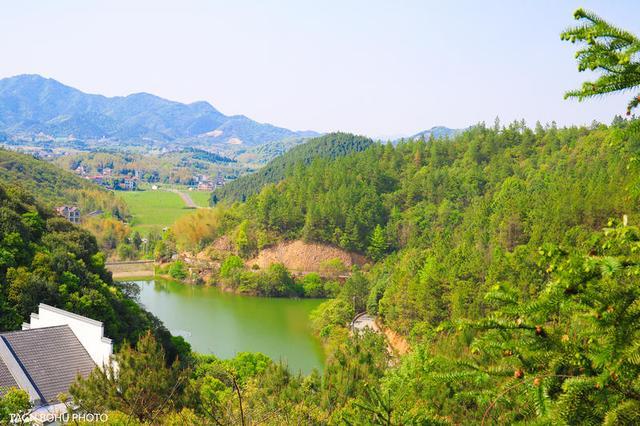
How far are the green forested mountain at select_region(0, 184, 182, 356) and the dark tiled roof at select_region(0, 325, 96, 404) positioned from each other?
5.55ft

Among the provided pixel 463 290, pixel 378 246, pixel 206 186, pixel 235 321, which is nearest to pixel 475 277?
pixel 463 290

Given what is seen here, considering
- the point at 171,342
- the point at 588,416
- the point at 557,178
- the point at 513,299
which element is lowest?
the point at 171,342

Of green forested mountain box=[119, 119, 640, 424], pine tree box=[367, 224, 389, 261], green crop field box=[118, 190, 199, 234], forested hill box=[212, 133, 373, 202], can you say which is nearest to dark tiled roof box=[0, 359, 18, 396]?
green forested mountain box=[119, 119, 640, 424]

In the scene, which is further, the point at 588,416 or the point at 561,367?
the point at 561,367

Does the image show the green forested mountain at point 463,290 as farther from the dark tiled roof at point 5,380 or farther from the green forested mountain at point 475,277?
the dark tiled roof at point 5,380

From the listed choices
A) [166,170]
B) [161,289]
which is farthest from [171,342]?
[166,170]

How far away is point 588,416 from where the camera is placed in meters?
2.30

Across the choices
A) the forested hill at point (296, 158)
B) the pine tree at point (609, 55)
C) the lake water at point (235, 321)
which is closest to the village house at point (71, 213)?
the lake water at point (235, 321)

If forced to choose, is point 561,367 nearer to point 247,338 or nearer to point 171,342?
point 171,342

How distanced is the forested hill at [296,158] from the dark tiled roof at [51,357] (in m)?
50.0

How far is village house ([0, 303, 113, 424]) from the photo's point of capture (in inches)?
359

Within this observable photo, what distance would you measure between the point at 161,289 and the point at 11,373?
22236 mm

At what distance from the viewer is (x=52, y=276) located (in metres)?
13.6

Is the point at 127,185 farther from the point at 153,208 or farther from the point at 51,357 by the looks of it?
the point at 51,357
